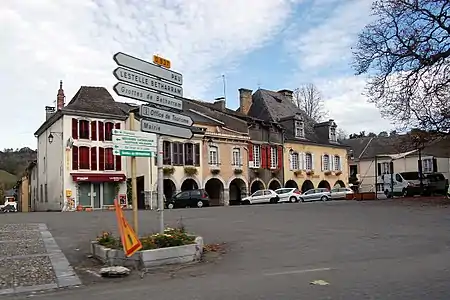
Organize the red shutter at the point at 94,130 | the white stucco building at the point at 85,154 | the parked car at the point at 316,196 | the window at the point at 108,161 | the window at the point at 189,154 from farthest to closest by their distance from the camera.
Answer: the parked car at the point at 316,196 < the window at the point at 189,154 < the window at the point at 108,161 < the red shutter at the point at 94,130 < the white stucco building at the point at 85,154

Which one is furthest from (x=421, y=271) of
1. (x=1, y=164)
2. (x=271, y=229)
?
(x=1, y=164)

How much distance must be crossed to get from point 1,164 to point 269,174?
146 ft

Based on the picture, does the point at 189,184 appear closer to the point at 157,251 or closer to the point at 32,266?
the point at 32,266

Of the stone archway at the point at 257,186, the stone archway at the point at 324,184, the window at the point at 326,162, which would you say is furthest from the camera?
the window at the point at 326,162

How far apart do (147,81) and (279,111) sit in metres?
49.3

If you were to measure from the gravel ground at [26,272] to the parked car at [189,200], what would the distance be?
3107 cm

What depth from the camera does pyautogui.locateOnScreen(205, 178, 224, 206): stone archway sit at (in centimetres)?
4991

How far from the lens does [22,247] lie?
12453mm

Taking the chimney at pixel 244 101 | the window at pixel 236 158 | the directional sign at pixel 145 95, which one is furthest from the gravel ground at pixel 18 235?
the chimney at pixel 244 101

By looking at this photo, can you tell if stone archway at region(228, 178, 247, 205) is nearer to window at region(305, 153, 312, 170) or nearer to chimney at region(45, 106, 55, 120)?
window at region(305, 153, 312, 170)

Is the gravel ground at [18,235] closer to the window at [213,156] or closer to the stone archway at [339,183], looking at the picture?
the window at [213,156]

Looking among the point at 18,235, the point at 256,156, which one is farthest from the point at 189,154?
the point at 18,235

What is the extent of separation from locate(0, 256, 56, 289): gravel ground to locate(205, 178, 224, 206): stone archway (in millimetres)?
39041

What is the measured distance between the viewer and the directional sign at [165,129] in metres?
10.8
